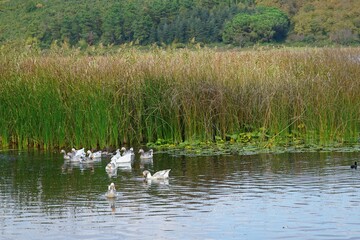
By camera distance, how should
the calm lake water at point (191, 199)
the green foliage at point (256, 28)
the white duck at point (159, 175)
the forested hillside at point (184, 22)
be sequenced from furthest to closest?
the forested hillside at point (184, 22) < the green foliage at point (256, 28) < the white duck at point (159, 175) < the calm lake water at point (191, 199)

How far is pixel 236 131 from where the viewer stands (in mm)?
17797

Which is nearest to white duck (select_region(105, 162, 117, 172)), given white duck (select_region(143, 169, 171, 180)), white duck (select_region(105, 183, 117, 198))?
white duck (select_region(143, 169, 171, 180))

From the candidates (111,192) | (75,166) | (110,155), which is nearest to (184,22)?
(110,155)

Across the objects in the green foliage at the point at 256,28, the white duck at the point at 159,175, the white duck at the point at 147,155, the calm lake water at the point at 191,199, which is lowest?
the calm lake water at the point at 191,199

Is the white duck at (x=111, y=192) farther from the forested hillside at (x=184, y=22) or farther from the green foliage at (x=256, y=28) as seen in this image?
the green foliage at (x=256, y=28)

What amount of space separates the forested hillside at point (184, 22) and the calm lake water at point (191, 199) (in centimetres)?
3316

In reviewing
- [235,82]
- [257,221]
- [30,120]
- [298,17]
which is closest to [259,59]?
[235,82]

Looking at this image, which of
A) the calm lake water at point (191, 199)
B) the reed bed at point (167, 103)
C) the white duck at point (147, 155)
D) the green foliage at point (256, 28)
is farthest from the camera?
the green foliage at point (256, 28)

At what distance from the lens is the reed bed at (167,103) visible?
17.4 metres

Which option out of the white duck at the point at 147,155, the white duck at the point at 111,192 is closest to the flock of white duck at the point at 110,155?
the white duck at the point at 147,155

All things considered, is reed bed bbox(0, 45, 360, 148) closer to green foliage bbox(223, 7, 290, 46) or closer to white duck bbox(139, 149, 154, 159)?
white duck bbox(139, 149, 154, 159)

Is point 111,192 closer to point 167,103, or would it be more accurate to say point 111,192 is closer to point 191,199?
point 191,199

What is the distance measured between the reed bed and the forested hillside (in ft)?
96.9

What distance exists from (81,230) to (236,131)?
25.7 feet
